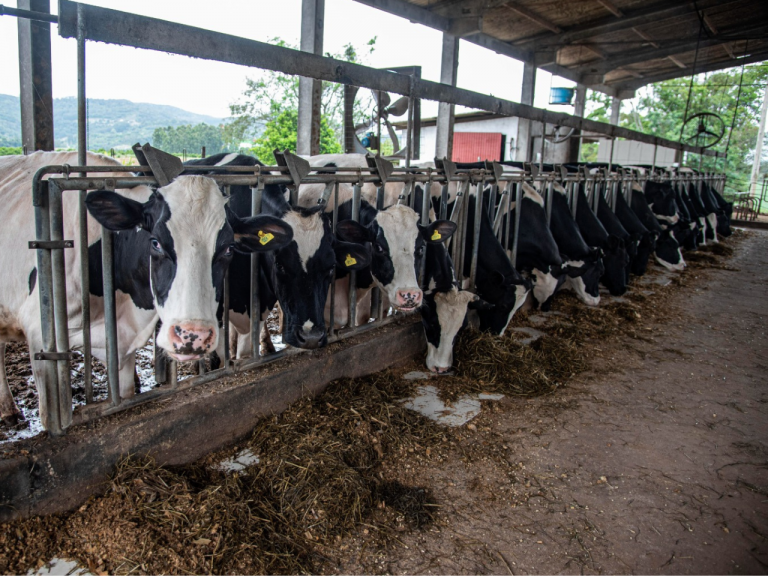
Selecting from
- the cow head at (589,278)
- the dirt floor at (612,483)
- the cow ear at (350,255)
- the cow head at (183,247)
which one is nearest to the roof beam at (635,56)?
the cow head at (589,278)

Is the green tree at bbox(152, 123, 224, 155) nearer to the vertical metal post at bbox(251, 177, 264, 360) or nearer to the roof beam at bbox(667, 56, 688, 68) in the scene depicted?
the vertical metal post at bbox(251, 177, 264, 360)

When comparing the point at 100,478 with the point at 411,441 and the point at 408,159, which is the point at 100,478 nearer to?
the point at 411,441

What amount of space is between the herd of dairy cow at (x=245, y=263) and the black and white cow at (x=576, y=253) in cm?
20

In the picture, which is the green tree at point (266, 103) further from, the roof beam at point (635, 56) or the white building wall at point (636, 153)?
the white building wall at point (636, 153)

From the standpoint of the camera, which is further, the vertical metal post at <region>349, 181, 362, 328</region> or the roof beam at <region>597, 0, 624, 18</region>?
the roof beam at <region>597, 0, 624, 18</region>

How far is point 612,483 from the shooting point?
302cm

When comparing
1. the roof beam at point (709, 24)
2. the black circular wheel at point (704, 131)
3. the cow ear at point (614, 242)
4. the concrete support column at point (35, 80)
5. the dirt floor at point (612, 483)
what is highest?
the roof beam at point (709, 24)

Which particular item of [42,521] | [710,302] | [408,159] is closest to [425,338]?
[408,159]

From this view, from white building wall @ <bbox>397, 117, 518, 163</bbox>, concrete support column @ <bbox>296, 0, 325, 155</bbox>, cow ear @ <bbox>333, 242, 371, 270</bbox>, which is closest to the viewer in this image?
cow ear @ <bbox>333, 242, 371, 270</bbox>

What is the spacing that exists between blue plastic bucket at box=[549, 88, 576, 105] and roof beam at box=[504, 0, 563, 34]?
1472mm

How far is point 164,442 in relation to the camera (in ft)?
8.95

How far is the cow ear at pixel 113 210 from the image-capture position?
234cm

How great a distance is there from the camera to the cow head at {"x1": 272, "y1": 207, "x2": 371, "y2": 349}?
329 cm

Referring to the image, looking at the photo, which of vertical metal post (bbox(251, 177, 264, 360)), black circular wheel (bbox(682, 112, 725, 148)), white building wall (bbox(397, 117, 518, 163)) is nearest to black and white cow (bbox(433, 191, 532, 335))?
vertical metal post (bbox(251, 177, 264, 360))
